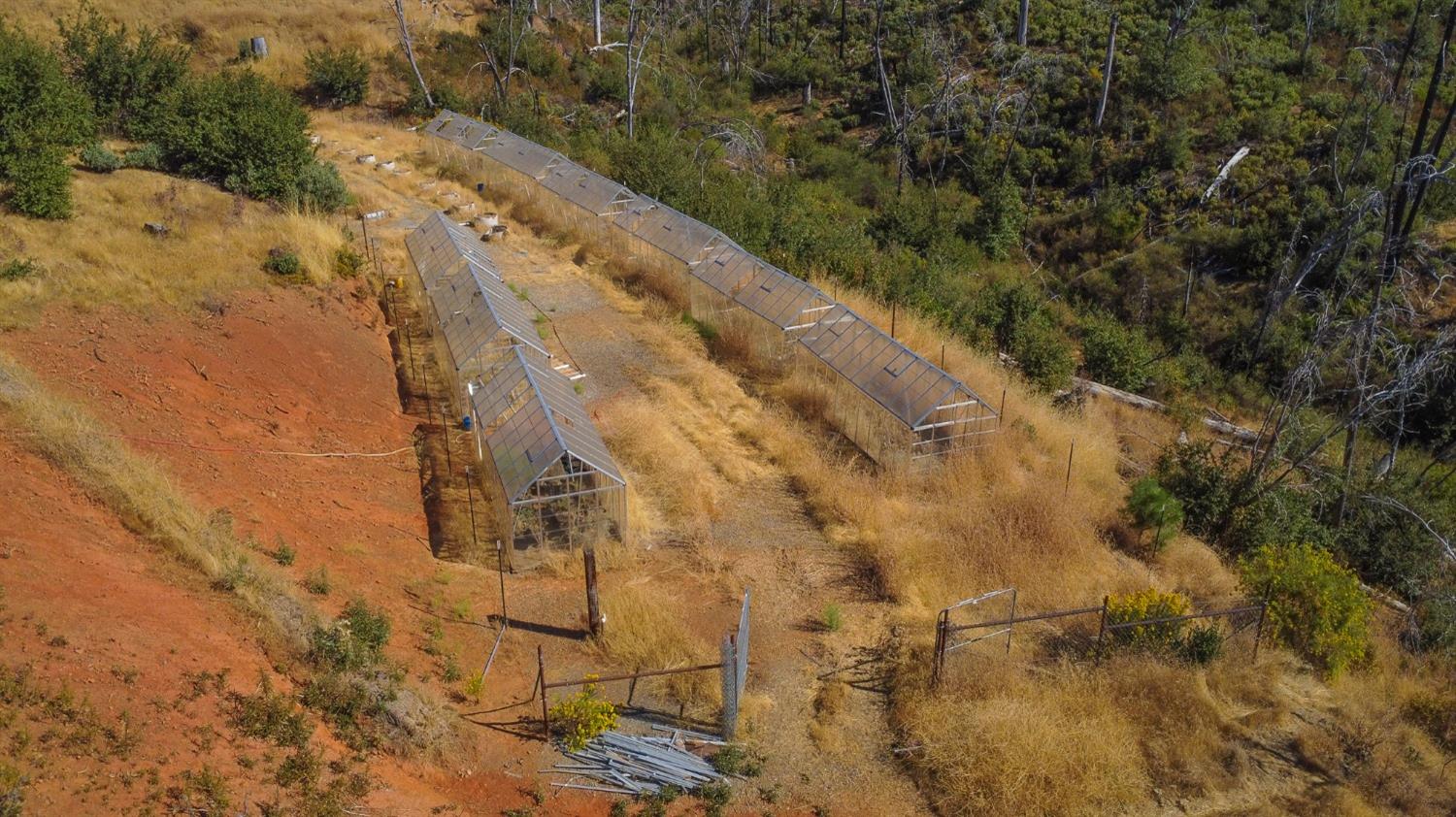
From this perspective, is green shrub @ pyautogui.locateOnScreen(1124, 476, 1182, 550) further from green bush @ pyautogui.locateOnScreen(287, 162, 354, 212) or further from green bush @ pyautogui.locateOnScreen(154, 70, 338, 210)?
green bush @ pyautogui.locateOnScreen(154, 70, 338, 210)

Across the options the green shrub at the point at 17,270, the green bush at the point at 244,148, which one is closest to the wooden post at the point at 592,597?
the green shrub at the point at 17,270

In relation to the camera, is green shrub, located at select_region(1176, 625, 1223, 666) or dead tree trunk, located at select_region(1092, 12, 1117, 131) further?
dead tree trunk, located at select_region(1092, 12, 1117, 131)

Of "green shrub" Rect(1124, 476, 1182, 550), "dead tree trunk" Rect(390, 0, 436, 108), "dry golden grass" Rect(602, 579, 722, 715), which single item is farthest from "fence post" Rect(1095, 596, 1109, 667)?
"dead tree trunk" Rect(390, 0, 436, 108)

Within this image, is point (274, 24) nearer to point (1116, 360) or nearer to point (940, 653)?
point (1116, 360)

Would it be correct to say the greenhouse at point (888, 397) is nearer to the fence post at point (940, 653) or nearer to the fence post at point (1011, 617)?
the fence post at point (1011, 617)

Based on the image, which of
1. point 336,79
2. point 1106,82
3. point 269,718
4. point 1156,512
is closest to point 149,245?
point 269,718

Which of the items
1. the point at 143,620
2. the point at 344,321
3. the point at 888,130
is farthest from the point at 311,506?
the point at 888,130

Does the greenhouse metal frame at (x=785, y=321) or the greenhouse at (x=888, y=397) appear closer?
the greenhouse at (x=888, y=397)
